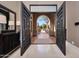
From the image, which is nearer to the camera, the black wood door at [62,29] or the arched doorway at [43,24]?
the black wood door at [62,29]

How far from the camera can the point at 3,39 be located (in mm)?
4461

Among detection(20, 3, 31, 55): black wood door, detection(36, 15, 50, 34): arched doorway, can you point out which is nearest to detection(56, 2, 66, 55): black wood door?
detection(20, 3, 31, 55): black wood door

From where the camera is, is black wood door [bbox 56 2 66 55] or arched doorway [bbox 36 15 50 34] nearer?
black wood door [bbox 56 2 66 55]

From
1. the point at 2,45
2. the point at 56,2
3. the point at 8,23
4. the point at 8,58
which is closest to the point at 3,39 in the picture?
the point at 2,45

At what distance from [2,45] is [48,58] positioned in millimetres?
1549

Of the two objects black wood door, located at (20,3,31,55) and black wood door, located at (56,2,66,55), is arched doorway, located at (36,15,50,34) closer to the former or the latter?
black wood door, located at (56,2,66,55)

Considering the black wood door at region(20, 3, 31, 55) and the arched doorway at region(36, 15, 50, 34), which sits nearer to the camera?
the black wood door at region(20, 3, 31, 55)

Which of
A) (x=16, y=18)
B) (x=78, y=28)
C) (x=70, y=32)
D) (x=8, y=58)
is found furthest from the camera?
(x=70, y=32)

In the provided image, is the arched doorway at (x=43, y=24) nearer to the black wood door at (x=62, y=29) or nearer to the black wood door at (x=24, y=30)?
the black wood door at (x=62, y=29)

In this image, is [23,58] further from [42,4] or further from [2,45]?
[42,4]

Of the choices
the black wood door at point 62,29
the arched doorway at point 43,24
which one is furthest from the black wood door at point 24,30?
the arched doorway at point 43,24

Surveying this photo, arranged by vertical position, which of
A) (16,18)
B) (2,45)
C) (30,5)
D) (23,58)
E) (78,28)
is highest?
(30,5)

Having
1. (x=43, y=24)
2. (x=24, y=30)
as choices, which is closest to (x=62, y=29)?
(x=24, y=30)

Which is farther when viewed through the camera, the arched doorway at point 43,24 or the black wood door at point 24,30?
the arched doorway at point 43,24
